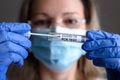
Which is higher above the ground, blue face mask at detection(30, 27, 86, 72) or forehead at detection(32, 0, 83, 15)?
forehead at detection(32, 0, 83, 15)

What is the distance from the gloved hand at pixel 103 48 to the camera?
955 millimetres

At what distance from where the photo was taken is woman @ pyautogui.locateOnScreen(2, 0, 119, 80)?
1.19 m

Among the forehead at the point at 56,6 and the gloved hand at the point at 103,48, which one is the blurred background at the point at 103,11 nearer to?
the forehead at the point at 56,6

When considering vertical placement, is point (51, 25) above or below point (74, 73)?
above

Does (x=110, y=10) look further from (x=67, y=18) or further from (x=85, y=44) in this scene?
(x=85, y=44)

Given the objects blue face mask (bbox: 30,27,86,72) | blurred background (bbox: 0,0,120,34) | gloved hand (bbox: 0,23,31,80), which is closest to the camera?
gloved hand (bbox: 0,23,31,80)

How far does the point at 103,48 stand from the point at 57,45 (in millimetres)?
259

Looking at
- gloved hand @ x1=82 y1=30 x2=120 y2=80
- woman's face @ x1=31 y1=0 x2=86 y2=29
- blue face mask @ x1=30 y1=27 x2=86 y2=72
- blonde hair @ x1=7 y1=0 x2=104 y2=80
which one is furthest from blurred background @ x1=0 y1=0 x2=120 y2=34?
gloved hand @ x1=82 y1=30 x2=120 y2=80

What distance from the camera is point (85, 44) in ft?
3.13

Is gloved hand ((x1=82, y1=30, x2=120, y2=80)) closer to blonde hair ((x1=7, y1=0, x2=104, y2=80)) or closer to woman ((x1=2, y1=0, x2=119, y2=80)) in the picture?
woman ((x1=2, y1=0, x2=119, y2=80))

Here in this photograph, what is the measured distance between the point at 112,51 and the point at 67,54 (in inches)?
10.7

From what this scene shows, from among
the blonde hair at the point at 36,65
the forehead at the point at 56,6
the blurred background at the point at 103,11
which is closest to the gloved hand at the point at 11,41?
the forehead at the point at 56,6

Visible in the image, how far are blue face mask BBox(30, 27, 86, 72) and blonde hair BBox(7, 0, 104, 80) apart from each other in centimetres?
18

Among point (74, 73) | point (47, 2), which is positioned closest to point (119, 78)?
point (74, 73)
